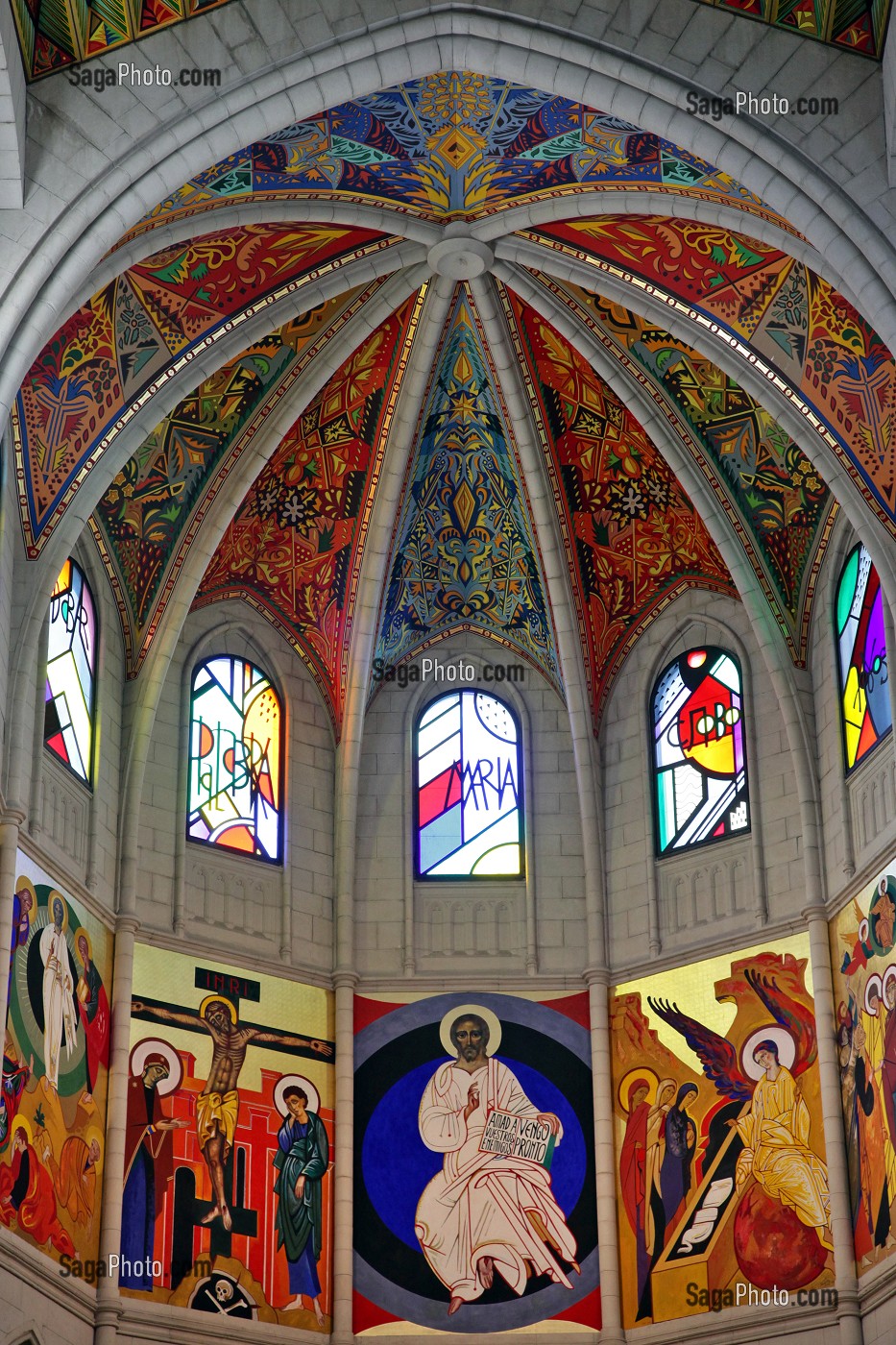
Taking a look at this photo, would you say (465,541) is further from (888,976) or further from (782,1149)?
(782,1149)

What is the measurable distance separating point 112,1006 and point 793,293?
850 cm

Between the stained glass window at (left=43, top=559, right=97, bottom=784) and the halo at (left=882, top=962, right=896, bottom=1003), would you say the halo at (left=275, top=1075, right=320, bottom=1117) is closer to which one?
the stained glass window at (left=43, top=559, right=97, bottom=784)

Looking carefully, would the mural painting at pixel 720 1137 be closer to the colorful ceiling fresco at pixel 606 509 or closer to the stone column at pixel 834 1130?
the stone column at pixel 834 1130

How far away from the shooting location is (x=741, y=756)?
2067cm

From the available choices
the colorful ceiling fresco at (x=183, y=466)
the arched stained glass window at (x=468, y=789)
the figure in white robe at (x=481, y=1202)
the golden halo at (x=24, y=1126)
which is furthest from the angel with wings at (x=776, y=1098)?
the colorful ceiling fresco at (x=183, y=466)

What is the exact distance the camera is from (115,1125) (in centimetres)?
1855

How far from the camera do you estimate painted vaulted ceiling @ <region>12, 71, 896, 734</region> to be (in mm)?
18266

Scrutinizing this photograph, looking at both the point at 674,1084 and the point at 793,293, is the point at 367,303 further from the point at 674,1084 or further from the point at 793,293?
the point at 674,1084

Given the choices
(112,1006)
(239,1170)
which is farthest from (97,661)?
(239,1170)

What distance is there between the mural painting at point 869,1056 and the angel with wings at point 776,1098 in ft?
1.31

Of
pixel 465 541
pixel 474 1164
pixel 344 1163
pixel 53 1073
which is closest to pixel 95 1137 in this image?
pixel 53 1073

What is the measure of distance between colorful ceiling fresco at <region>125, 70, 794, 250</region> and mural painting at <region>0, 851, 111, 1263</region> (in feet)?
18.9

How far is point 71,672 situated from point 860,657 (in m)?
7.06

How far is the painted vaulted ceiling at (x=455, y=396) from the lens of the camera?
59.9ft
